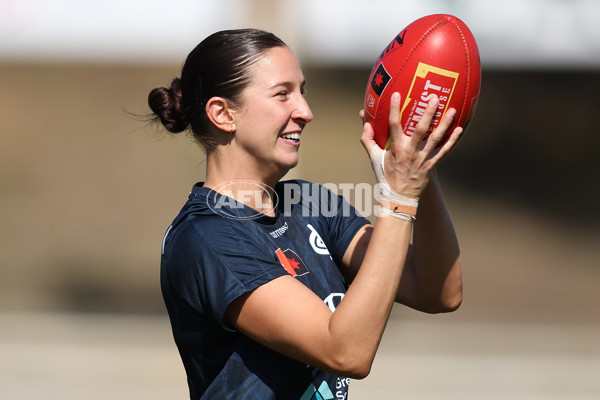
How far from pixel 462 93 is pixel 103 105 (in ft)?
16.7

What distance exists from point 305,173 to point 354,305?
475 centimetres

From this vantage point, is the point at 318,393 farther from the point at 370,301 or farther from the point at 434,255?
the point at 434,255

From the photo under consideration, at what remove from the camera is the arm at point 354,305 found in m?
1.70

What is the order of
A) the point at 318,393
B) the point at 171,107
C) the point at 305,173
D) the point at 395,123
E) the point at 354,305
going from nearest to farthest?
the point at 354,305 < the point at 395,123 < the point at 318,393 < the point at 171,107 < the point at 305,173

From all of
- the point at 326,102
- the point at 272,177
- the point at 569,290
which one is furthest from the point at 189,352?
the point at 569,290

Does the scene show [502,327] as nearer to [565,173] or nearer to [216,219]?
[565,173]

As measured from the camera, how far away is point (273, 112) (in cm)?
204

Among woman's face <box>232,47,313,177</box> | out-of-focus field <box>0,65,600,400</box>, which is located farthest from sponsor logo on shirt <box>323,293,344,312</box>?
out-of-focus field <box>0,65,600,400</box>

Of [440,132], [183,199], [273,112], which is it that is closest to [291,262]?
[273,112]

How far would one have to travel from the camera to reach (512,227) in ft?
21.5

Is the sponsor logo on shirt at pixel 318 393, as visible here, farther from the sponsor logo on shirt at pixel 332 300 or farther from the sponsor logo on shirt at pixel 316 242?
the sponsor logo on shirt at pixel 316 242

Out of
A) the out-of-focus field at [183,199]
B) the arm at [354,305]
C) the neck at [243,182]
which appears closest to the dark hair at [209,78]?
the neck at [243,182]

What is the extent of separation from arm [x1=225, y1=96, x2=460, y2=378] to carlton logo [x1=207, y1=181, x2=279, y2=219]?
0.29 meters

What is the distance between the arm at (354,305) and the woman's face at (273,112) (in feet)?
1.14
